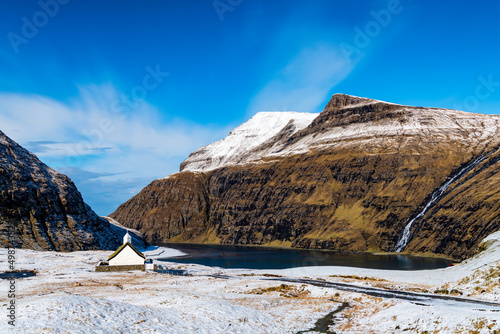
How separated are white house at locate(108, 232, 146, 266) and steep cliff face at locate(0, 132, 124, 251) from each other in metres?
41.1

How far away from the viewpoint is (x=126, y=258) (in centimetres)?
7981

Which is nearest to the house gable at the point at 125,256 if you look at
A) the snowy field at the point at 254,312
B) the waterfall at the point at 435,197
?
the snowy field at the point at 254,312

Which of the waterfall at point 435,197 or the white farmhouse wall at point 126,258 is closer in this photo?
the white farmhouse wall at point 126,258

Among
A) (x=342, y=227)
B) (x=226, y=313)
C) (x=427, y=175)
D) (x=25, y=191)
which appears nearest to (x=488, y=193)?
(x=427, y=175)

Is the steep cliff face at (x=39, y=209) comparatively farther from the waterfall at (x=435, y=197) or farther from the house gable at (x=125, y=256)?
the waterfall at (x=435, y=197)

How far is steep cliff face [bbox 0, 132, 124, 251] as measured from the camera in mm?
112000

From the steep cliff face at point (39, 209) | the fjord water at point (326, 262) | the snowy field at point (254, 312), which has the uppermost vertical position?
the steep cliff face at point (39, 209)

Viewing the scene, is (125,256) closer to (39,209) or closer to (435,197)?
Result: (39,209)

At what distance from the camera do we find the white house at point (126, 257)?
79062 mm

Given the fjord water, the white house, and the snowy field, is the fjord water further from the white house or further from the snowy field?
the snowy field

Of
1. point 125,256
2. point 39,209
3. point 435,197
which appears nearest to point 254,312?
point 125,256

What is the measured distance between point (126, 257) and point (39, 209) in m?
59.2

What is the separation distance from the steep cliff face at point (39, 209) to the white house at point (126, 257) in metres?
41.1

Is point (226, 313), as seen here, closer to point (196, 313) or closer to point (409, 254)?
point (196, 313)
